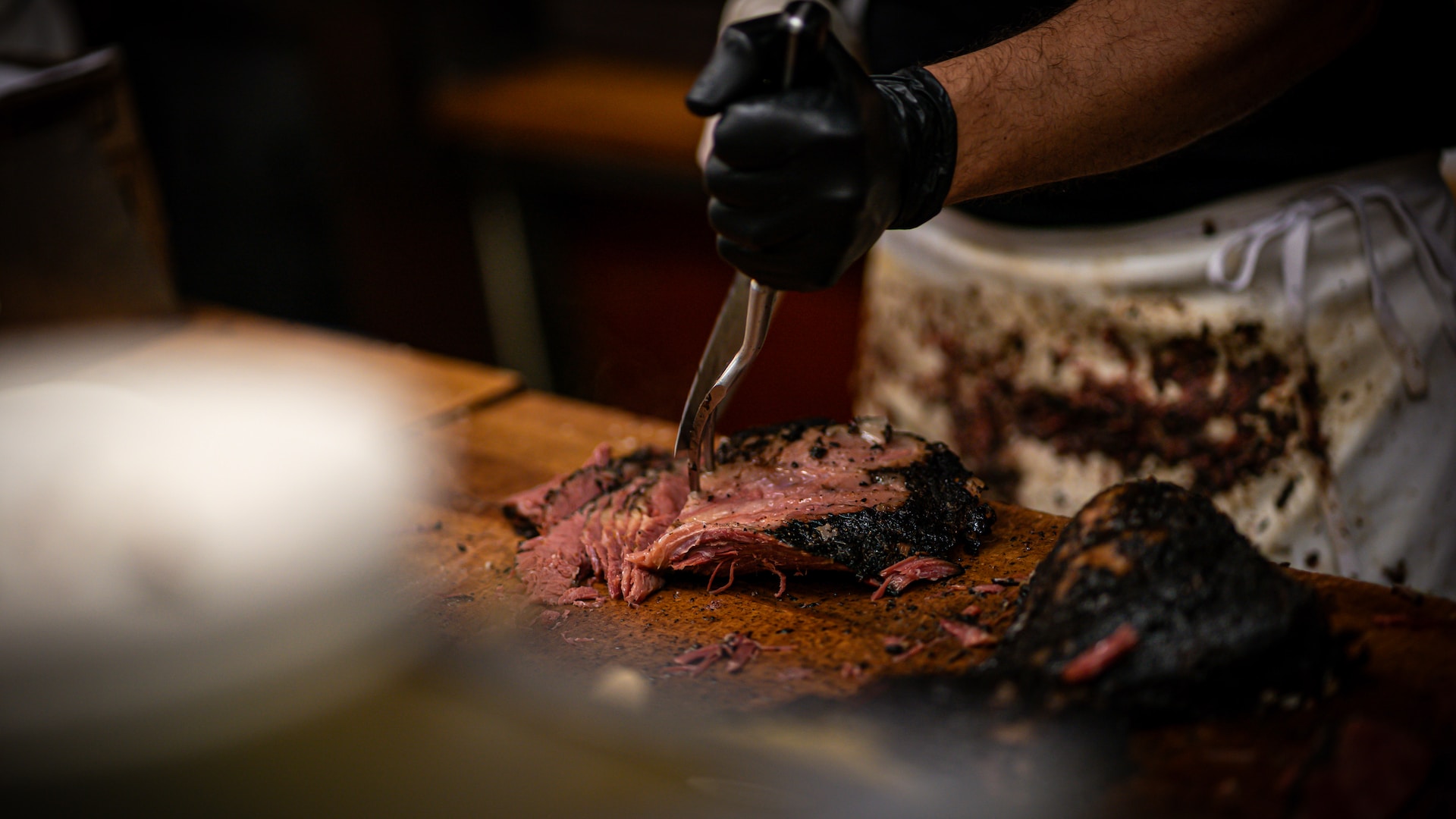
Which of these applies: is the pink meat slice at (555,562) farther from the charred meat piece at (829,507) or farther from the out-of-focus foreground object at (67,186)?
the out-of-focus foreground object at (67,186)

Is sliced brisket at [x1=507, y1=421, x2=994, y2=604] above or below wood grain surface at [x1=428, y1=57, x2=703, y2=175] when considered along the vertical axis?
below

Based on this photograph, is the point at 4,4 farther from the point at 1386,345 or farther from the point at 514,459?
the point at 1386,345

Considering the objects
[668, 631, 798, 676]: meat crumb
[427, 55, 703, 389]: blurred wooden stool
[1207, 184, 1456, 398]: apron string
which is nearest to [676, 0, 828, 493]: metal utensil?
[668, 631, 798, 676]: meat crumb

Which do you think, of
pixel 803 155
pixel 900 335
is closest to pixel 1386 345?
pixel 900 335

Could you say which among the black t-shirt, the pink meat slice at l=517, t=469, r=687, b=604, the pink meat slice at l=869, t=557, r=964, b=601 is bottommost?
the pink meat slice at l=869, t=557, r=964, b=601

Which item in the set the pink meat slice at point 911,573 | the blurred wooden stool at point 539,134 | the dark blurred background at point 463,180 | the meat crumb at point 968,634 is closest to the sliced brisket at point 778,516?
the pink meat slice at point 911,573

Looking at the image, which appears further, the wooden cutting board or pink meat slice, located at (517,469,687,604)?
pink meat slice, located at (517,469,687,604)

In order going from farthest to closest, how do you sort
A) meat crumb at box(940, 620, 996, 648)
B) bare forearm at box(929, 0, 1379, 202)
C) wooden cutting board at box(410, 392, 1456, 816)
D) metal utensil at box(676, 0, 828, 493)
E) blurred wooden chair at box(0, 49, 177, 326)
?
blurred wooden chair at box(0, 49, 177, 326) < bare forearm at box(929, 0, 1379, 202) < metal utensil at box(676, 0, 828, 493) < meat crumb at box(940, 620, 996, 648) < wooden cutting board at box(410, 392, 1456, 816)

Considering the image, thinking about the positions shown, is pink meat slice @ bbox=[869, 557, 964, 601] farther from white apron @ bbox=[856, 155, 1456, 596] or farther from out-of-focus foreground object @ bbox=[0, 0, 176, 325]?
out-of-focus foreground object @ bbox=[0, 0, 176, 325]
